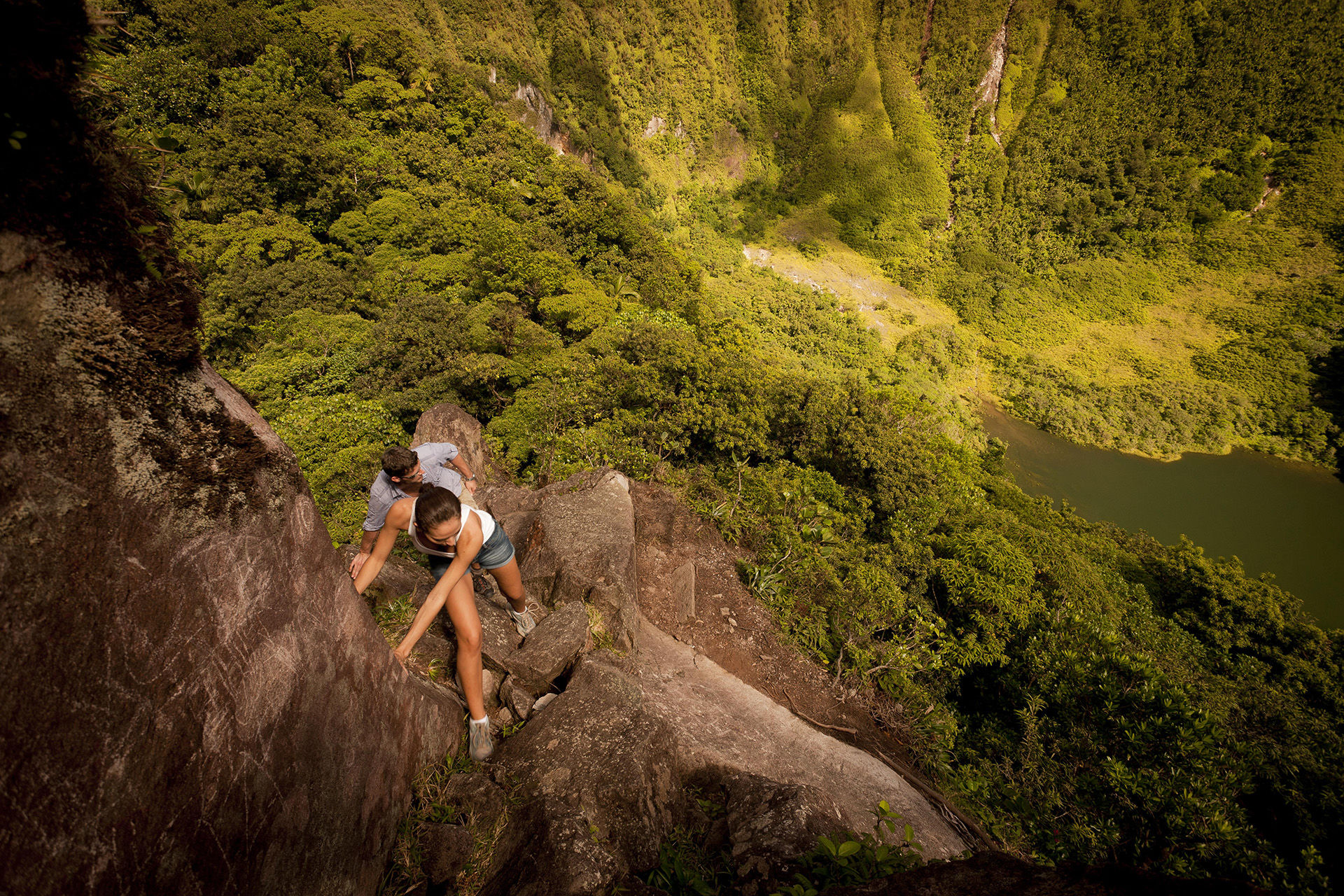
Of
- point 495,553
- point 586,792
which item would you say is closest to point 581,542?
point 495,553

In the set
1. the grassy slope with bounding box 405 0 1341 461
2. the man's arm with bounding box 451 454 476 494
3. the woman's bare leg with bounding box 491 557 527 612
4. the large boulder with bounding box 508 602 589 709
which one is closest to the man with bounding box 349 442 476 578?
the man's arm with bounding box 451 454 476 494

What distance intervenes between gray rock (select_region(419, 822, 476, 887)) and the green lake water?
1443 inches

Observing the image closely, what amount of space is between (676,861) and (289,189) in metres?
27.3

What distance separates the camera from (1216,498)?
33250 mm

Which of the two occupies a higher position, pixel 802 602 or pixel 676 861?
pixel 676 861

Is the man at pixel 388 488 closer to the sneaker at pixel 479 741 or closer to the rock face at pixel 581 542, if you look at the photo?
the sneaker at pixel 479 741

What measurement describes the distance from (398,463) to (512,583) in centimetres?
130

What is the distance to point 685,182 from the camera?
65688 millimetres

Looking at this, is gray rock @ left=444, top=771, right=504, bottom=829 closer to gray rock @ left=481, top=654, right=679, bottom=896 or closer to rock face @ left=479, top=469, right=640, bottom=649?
gray rock @ left=481, top=654, right=679, bottom=896

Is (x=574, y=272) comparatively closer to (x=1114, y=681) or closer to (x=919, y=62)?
(x=1114, y=681)

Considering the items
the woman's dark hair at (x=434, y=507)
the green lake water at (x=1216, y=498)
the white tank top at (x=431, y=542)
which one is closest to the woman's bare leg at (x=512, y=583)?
the white tank top at (x=431, y=542)

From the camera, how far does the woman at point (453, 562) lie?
306cm

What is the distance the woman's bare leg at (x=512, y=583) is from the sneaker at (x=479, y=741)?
3.19 feet

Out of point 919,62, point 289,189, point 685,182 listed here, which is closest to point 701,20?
point 685,182
